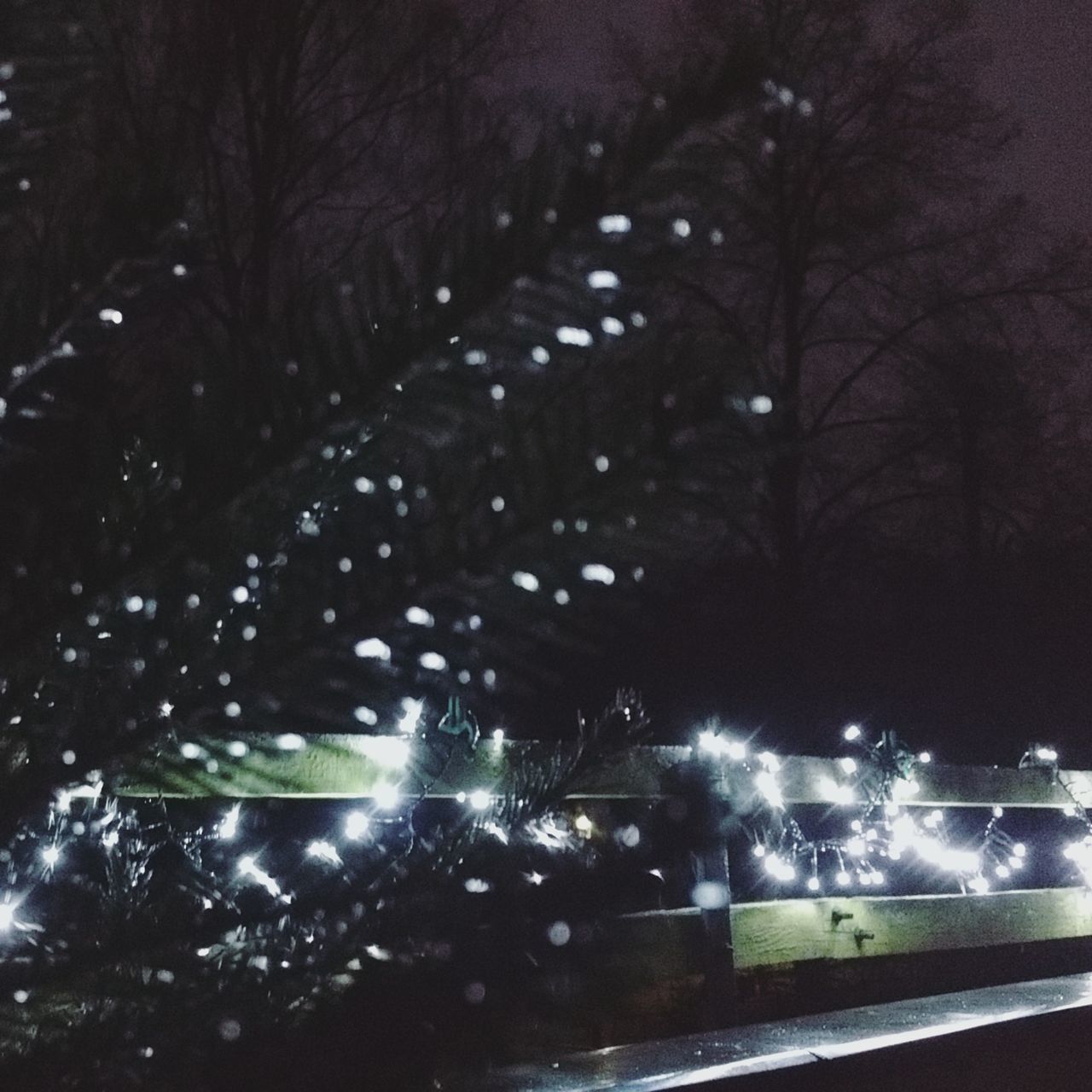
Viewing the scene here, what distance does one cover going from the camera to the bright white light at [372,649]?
29.4 inches

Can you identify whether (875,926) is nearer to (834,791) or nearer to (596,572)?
(834,791)

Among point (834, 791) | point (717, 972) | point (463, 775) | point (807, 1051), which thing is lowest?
point (807, 1051)

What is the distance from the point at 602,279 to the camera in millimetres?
680

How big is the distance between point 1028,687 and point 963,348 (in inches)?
142

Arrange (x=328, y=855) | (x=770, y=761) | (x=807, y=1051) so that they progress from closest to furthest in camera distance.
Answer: (x=328, y=855)
(x=807, y=1051)
(x=770, y=761)

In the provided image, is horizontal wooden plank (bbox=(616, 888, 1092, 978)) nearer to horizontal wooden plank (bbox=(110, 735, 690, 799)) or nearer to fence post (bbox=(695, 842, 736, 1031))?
fence post (bbox=(695, 842, 736, 1031))

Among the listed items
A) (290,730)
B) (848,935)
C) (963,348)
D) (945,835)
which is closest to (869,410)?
(963,348)

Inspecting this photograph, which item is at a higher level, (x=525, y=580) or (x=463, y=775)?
(x=463, y=775)

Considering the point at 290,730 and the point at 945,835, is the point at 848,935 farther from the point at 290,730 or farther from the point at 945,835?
the point at 290,730

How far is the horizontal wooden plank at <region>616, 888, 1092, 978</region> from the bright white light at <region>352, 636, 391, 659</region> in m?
3.77

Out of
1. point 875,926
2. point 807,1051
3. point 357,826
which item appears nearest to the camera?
point 357,826

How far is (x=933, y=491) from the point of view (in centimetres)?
1655

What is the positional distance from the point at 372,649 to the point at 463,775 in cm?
341

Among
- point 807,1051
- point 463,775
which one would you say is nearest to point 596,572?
point 807,1051
